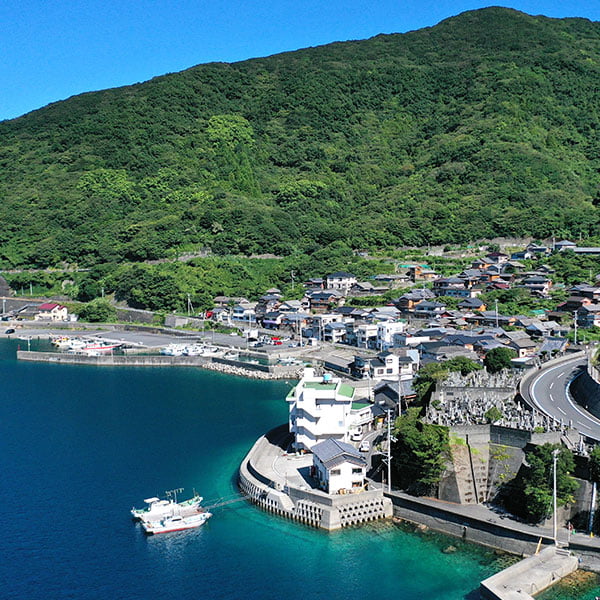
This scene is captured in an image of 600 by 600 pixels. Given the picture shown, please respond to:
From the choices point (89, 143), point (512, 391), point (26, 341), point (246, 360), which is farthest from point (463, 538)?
point (89, 143)

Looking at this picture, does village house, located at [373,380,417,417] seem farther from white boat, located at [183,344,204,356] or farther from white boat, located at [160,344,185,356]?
white boat, located at [160,344,185,356]

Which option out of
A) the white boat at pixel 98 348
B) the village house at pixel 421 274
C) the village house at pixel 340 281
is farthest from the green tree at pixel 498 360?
the white boat at pixel 98 348

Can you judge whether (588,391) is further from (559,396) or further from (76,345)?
(76,345)

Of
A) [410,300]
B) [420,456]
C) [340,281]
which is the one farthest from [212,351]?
[420,456]

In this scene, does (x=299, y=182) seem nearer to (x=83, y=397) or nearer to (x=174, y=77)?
(x=174, y=77)

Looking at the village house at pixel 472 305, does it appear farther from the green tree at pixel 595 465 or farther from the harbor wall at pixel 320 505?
the green tree at pixel 595 465

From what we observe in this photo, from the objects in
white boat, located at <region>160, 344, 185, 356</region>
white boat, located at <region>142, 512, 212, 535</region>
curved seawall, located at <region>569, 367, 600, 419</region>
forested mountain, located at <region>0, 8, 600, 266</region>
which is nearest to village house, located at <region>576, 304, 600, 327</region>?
curved seawall, located at <region>569, 367, 600, 419</region>
